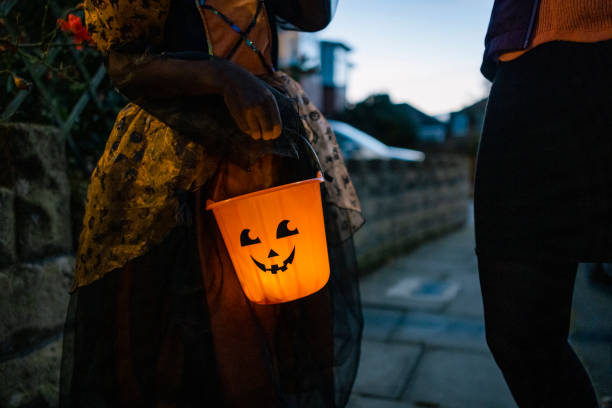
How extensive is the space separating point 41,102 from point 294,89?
1.09 meters

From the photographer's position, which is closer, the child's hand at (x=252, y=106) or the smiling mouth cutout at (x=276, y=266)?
the child's hand at (x=252, y=106)

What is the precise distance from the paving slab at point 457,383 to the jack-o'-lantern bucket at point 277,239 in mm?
1113

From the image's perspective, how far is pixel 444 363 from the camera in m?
2.13

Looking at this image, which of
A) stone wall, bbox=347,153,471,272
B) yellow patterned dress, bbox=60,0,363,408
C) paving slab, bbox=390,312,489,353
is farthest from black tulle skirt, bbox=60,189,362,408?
stone wall, bbox=347,153,471,272

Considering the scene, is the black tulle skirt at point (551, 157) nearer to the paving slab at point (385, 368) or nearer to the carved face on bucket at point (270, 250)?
the carved face on bucket at point (270, 250)

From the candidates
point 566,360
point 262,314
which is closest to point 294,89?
point 262,314

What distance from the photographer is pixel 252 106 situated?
33.3 inches

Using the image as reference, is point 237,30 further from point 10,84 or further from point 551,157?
point 10,84

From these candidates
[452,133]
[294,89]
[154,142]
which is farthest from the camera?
[452,133]

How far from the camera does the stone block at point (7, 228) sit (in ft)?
4.39

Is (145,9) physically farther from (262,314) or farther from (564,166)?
(564,166)

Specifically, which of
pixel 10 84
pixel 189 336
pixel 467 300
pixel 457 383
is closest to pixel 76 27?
pixel 10 84

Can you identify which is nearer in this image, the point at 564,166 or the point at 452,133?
the point at 564,166

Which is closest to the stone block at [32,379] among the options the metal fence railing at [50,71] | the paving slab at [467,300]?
the metal fence railing at [50,71]
